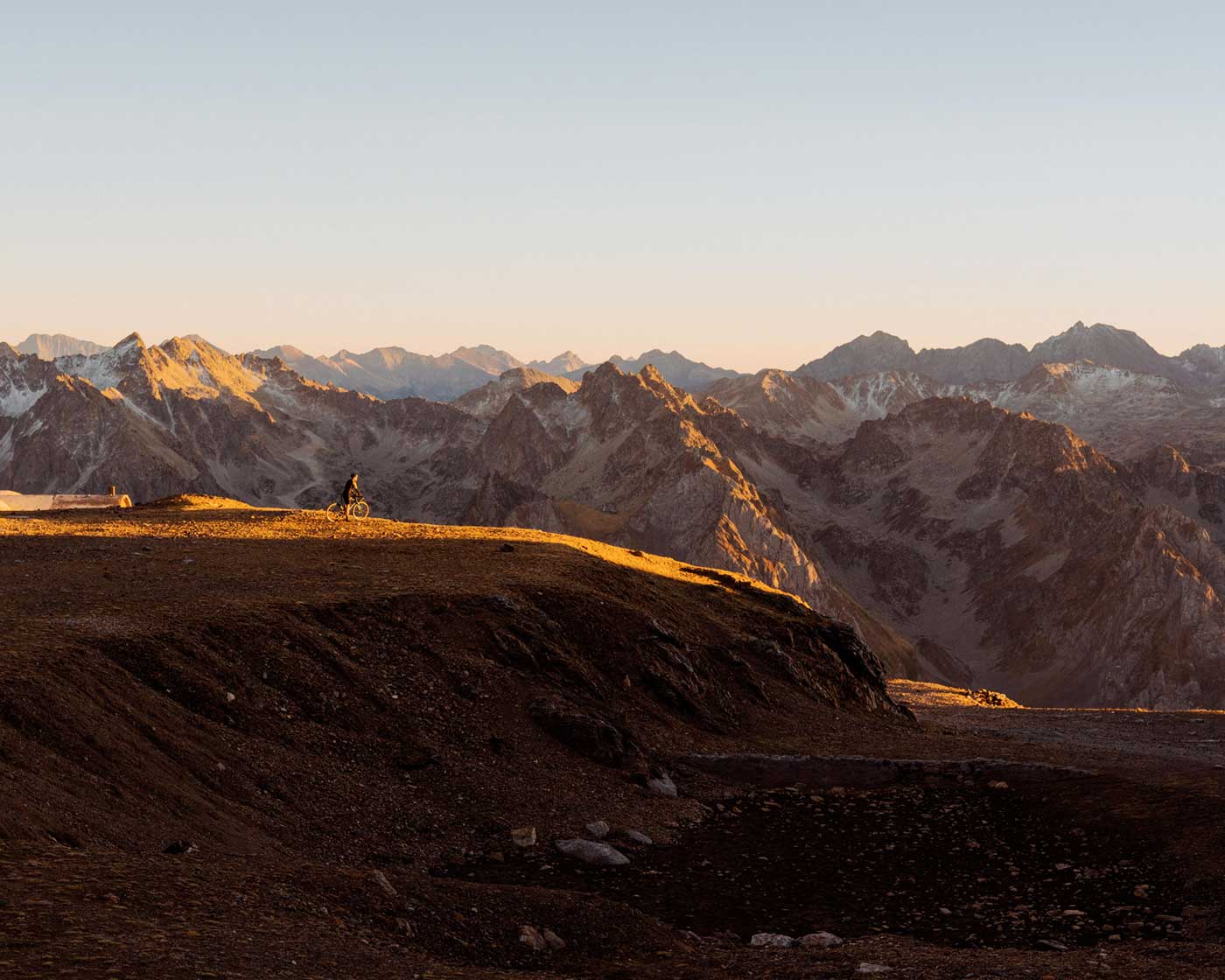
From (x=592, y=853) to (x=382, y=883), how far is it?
966cm

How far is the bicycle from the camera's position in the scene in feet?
189

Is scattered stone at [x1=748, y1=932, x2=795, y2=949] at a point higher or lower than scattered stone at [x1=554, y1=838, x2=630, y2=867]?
higher

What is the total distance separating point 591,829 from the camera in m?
29.0

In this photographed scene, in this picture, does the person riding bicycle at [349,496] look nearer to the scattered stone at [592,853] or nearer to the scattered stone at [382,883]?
the scattered stone at [592,853]

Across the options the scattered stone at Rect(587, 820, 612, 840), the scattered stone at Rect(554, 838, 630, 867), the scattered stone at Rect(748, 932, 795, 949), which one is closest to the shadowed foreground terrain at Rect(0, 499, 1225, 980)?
the scattered stone at Rect(554, 838, 630, 867)

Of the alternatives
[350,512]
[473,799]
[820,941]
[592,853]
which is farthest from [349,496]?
[820,941]

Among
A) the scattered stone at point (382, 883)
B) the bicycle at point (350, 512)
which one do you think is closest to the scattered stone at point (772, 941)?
the scattered stone at point (382, 883)

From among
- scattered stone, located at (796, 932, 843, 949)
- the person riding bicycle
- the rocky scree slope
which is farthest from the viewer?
the person riding bicycle

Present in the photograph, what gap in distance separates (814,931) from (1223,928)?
26.4 feet

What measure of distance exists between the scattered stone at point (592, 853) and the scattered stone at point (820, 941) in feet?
19.8

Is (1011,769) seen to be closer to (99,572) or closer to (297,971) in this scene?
(297,971)

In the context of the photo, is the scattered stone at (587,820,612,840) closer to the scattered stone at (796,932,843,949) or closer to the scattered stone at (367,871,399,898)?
the scattered stone at (796,932,843,949)

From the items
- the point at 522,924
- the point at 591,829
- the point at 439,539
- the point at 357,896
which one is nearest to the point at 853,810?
the point at 591,829

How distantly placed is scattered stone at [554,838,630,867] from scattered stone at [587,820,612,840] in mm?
1133
